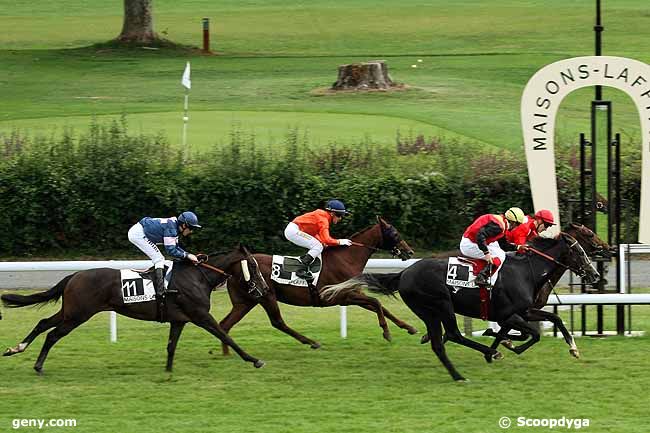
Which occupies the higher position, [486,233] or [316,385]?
[486,233]

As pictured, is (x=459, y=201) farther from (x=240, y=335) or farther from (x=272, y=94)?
(x=272, y=94)

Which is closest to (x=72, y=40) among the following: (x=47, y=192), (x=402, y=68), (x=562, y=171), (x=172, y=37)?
(x=172, y=37)

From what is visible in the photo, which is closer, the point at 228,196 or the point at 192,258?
the point at 192,258

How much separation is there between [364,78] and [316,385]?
19.9 m

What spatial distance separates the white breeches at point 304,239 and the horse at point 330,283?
0.09 meters

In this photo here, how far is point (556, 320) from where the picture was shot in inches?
436

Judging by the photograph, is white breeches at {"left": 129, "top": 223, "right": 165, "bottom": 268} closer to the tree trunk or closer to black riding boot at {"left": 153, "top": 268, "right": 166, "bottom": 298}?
black riding boot at {"left": 153, "top": 268, "right": 166, "bottom": 298}

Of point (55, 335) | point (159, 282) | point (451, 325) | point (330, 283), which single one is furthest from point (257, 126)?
point (451, 325)

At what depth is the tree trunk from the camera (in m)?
35.5

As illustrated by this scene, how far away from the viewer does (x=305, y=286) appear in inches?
480

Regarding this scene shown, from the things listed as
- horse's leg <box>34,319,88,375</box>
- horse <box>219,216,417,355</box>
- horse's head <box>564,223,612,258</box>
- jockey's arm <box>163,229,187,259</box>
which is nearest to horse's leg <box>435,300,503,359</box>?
horse <box>219,216,417,355</box>

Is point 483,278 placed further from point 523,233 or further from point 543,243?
point 523,233

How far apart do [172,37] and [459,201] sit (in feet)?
79.3

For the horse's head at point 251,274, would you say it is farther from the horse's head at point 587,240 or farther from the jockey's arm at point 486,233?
the horse's head at point 587,240
